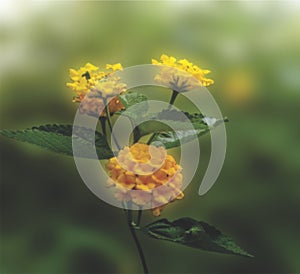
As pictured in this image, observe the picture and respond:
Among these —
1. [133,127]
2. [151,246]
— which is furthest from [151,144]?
[151,246]

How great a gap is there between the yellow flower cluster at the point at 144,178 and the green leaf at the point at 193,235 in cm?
5

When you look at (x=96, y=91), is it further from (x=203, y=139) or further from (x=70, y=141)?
(x=203, y=139)

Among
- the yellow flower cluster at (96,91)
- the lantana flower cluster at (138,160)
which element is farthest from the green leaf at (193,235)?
the yellow flower cluster at (96,91)

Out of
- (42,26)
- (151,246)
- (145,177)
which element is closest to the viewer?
(145,177)

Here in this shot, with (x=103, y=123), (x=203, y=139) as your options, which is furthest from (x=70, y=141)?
(x=203, y=139)

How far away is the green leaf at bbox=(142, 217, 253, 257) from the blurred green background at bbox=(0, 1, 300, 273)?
0.13m

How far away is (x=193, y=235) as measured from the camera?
73 centimetres

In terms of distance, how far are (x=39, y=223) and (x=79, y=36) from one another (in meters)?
0.34

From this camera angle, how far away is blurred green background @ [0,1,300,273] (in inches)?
36.6

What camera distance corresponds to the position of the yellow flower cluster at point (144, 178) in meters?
0.69

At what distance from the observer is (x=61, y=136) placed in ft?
2.44

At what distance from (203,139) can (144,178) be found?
27 centimetres

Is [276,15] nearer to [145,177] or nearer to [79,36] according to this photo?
[79,36]

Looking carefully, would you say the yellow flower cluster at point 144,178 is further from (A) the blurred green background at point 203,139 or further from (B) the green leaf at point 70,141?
(A) the blurred green background at point 203,139
